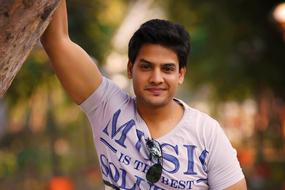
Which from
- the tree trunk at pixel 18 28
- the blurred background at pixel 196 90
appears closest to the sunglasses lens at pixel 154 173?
the tree trunk at pixel 18 28

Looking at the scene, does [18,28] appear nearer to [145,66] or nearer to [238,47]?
[145,66]

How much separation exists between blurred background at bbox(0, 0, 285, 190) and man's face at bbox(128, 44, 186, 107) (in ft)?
34.6

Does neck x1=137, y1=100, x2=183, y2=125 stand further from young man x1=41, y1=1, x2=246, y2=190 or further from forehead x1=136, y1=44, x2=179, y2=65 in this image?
forehead x1=136, y1=44, x2=179, y2=65

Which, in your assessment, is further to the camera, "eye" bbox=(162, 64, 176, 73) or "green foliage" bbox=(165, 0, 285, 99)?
"green foliage" bbox=(165, 0, 285, 99)

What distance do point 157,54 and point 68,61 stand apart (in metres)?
0.34

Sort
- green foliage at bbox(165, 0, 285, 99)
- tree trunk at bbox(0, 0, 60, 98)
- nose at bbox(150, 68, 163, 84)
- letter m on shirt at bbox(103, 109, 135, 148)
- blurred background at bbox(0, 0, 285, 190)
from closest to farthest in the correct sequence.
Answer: tree trunk at bbox(0, 0, 60, 98) < nose at bbox(150, 68, 163, 84) < letter m on shirt at bbox(103, 109, 135, 148) < blurred background at bbox(0, 0, 285, 190) < green foliage at bbox(165, 0, 285, 99)

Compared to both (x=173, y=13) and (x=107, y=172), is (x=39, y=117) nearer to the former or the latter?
(x=173, y=13)

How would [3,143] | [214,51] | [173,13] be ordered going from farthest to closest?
[173,13] → [214,51] → [3,143]

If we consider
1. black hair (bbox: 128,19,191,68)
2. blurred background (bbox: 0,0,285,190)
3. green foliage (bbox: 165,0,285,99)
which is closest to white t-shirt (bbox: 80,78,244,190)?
black hair (bbox: 128,19,191,68)

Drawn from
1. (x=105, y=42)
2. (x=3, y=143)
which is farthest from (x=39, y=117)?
(x=105, y=42)

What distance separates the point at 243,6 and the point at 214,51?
176 centimetres

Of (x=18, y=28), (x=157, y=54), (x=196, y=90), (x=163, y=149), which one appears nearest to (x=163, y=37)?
(x=157, y=54)

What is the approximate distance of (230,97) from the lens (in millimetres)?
21906

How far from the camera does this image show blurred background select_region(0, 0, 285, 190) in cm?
1675
